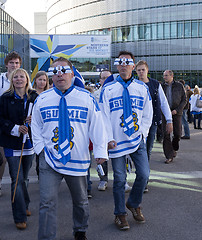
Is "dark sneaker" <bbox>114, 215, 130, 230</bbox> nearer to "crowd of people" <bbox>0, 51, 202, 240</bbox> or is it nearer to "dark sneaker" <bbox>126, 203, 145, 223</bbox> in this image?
"crowd of people" <bbox>0, 51, 202, 240</bbox>

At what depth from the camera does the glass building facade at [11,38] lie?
2819cm

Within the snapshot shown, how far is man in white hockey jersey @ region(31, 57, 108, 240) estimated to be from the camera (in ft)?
10.7

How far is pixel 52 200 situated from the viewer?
3.26 m

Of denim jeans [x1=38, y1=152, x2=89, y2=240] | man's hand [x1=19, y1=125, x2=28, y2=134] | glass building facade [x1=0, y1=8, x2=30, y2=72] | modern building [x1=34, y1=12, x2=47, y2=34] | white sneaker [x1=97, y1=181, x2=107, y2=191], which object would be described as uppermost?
modern building [x1=34, y1=12, x2=47, y2=34]

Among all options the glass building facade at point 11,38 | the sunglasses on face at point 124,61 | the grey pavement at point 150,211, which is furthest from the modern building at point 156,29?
the sunglasses on face at point 124,61

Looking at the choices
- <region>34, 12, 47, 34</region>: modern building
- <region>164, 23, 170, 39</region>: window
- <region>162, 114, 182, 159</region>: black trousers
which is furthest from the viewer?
<region>34, 12, 47, 34</region>: modern building

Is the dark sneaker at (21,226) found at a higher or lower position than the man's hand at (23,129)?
lower

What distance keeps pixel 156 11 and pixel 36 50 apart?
72.6 ft

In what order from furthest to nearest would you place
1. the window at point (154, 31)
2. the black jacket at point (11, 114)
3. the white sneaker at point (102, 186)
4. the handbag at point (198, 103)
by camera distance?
the window at point (154, 31) < the handbag at point (198, 103) < the white sneaker at point (102, 186) < the black jacket at point (11, 114)

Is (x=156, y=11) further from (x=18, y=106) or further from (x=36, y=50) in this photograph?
(x=18, y=106)

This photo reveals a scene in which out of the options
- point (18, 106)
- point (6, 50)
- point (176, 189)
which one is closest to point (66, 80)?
point (18, 106)

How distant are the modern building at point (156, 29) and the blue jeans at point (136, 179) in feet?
168

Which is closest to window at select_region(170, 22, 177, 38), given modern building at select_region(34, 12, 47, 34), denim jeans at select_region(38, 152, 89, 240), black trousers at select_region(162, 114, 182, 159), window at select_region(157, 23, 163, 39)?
window at select_region(157, 23, 163, 39)

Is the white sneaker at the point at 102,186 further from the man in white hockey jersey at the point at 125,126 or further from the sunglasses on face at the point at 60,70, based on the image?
the sunglasses on face at the point at 60,70
